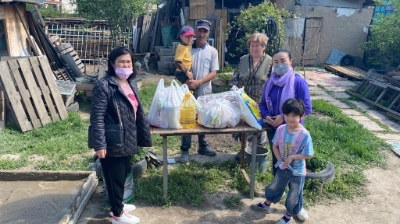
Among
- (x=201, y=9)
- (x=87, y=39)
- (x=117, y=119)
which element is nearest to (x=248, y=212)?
(x=117, y=119)

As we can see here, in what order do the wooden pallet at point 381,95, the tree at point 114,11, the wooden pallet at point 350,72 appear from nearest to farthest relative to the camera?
1. the wooden pallet at point 381,95
2. the tree at point 114,11
3. the wooden pallet at point 350,72

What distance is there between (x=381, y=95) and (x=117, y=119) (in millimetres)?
7291

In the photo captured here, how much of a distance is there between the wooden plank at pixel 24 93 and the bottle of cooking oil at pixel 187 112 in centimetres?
372

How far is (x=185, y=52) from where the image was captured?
4.44 meters

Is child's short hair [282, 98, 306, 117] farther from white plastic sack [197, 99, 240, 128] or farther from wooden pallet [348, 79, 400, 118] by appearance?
wooden pallet [348, 79, 400, 118]

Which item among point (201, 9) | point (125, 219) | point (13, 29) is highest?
point (201, 9)

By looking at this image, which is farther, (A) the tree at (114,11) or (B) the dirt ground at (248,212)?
(A) the tree at (114,11)

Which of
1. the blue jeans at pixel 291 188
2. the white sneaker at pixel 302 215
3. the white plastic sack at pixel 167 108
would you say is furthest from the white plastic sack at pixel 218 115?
the white sneaker at pixel 302 215

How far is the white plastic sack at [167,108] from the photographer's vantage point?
11.7 ft

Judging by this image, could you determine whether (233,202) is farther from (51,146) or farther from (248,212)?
(51,146)

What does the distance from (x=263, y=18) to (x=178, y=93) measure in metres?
5.53

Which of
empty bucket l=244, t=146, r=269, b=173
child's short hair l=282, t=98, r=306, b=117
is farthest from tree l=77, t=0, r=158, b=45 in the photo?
child's short hair l=282, t=98, r=306, b=117

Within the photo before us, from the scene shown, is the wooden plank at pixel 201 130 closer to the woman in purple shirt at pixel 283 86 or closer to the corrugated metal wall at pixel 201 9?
the woman in purple shirt at pixel 283 86

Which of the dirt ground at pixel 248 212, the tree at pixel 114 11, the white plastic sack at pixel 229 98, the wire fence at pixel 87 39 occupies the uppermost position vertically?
the tree at pixel 114 11
